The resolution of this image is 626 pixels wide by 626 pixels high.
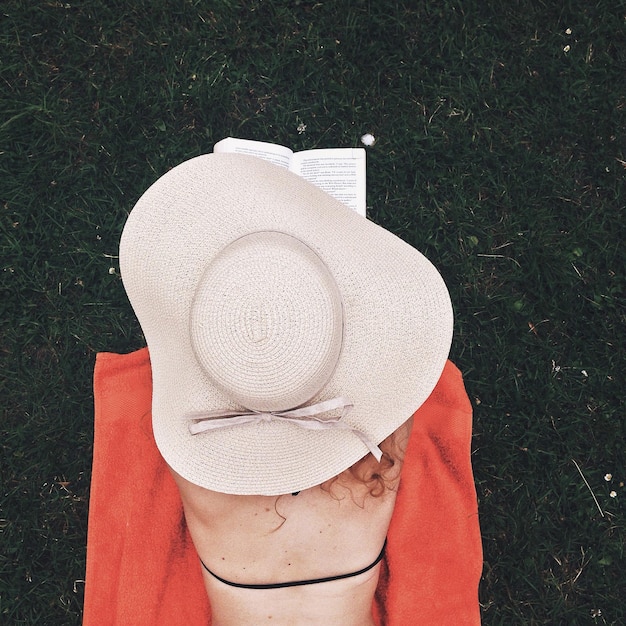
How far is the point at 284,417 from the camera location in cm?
143

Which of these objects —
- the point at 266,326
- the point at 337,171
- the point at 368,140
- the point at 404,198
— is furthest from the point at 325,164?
the point at 266,326

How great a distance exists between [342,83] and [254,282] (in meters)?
1.79

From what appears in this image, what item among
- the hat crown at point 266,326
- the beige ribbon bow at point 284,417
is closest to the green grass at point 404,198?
the beige ribbon bow at point 284,417

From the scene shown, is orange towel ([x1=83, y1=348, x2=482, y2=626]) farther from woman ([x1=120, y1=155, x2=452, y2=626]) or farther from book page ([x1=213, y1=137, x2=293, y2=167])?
book page ([x1=213, y1=137, x2=293, y2=167])

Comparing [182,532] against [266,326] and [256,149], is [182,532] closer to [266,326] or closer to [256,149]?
[266,326]

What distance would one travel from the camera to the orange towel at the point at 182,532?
2.09m

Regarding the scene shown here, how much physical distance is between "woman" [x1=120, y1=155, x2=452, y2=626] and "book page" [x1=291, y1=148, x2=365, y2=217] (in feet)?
2.74

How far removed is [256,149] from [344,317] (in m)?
1.35

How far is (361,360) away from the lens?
1512 millimetres

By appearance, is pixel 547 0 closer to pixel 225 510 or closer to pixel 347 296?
pixel 347 296

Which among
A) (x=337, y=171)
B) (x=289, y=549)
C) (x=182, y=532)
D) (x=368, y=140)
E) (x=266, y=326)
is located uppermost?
(x=266, y=326)

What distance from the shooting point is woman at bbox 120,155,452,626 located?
1353mm

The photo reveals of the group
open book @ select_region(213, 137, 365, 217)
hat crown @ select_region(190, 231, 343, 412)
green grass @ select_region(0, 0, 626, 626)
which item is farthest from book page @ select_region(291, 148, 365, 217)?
hat crown @ select_region(190, 231, 343, 412)

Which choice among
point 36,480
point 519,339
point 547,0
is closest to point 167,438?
point 36,480
